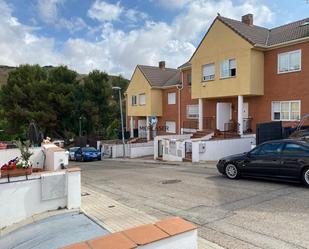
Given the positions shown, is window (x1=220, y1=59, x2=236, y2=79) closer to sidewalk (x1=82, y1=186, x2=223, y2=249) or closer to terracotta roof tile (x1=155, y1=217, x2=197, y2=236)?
sidewalk (x1=82, y1=186, x2=223, y2=249)

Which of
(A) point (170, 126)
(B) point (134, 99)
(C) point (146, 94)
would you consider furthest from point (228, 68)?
(B) point (134, 99)

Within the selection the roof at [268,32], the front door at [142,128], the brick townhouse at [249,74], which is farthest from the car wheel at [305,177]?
the front door at [142,128]

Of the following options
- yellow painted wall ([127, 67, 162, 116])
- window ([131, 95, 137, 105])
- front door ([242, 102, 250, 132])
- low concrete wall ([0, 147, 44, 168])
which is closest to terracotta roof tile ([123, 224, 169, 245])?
low concrete wall ([0, 147, 44, 168])

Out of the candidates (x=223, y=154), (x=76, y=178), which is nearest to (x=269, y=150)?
(x=76, y=178)

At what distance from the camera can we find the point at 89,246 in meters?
2.89

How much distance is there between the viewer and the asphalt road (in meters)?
5.39

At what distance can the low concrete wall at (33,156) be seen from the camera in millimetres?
10102

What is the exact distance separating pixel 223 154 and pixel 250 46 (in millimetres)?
8206

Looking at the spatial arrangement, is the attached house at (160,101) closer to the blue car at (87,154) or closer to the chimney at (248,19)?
the chimney at (248,19)

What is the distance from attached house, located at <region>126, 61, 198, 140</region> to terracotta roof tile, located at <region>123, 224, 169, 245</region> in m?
26.7

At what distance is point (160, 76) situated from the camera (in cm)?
3747

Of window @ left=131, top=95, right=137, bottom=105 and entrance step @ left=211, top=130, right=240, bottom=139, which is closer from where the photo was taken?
entrance step @ left=211, top=130, right=240, bottom=139

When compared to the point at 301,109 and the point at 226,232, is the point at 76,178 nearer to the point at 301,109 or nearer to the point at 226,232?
the point at 226,232

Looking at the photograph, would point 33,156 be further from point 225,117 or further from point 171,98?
point 171,98
